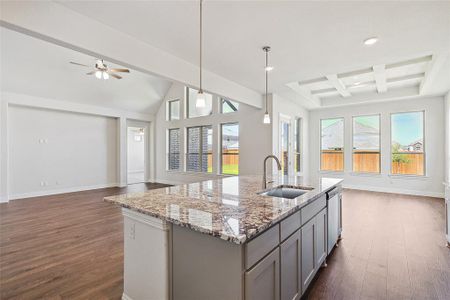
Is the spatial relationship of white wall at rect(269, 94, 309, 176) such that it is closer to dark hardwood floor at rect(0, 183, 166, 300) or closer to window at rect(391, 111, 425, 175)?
window at rect(391, 111, 425, 175)

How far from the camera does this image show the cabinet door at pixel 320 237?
2162mm

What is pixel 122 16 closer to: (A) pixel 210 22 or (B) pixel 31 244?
(A) pixel 210 22

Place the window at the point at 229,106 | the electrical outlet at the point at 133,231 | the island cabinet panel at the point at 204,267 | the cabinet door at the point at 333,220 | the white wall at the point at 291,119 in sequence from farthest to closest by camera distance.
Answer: the window at the point at 229,106, the white wall at the point at 291,119, the cabinet door at the point at 333,220, the electrical outlet at the point at 133,231, the island cabinet panel at the point at 204,267

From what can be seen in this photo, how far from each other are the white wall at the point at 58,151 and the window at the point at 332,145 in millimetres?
→ 7495

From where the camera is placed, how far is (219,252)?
1252 millimetres

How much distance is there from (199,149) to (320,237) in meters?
5.84

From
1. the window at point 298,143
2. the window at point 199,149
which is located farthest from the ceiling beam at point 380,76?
the window at point 199,149

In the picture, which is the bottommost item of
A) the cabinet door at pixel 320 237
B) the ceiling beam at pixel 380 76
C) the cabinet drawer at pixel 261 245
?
the cabinet door at pixel 320 237

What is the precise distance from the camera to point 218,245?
4.11 feet

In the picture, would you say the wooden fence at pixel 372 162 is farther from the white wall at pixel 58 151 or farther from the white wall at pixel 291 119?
the white wall at pixel 58 151

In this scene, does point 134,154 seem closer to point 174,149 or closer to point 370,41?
point 174,149

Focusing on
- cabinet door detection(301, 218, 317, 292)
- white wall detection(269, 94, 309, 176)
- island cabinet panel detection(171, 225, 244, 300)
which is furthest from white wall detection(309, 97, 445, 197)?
island cabinet panel detection(171, 225, 244, 300)

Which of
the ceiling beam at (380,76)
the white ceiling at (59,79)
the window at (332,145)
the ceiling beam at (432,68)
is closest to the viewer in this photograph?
the ceiling beam at (432,68)

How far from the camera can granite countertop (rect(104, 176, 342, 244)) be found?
3.98 ft
